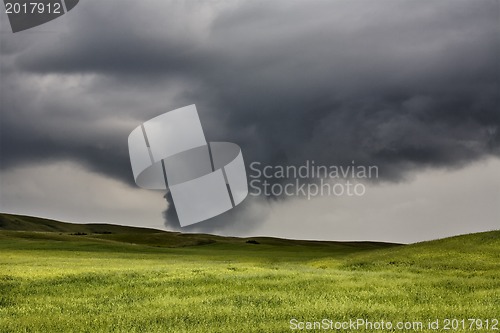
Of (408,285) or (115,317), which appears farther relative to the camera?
(408,285)

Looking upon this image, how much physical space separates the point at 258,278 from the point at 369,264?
1793cm

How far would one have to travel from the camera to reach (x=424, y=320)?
18484 mm

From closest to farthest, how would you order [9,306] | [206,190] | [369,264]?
[9,306] < [206,190] < [369,264]

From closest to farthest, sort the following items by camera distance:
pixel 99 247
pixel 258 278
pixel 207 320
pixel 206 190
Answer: pixel 207 320 < pixel 258 278 < pixel 206 190 < pixel 99 247

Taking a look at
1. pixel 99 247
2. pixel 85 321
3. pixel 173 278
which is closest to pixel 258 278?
pixel 173 278

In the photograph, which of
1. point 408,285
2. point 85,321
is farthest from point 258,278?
point 85,321

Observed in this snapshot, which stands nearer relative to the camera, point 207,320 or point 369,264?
point 207,320

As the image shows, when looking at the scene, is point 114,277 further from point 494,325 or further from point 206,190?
point 494,325

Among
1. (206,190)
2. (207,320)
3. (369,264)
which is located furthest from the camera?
(369,264)

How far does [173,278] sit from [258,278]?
474 centimetres

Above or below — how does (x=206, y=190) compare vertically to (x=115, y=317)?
above

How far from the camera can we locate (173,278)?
31.4 meters

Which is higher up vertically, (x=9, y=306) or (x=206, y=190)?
(x=206, y=190)

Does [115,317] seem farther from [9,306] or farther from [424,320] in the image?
[424,320]
